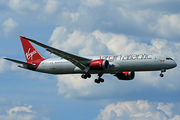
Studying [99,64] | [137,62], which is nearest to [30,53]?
[99,64]

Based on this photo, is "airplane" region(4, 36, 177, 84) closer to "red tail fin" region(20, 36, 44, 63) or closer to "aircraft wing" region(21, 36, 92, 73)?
"aircraft wing" region(21, 36, 92, 73)

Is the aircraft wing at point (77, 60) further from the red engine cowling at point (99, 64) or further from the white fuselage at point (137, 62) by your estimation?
the red engine cowling at point (99, 64)

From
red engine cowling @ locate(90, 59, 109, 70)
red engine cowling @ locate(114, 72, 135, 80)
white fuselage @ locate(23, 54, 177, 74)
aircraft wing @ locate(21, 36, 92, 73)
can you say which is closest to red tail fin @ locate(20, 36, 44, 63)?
aircraft wing @ locate(21, 36, 92, 73)

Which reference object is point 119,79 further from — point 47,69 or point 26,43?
point 26,43

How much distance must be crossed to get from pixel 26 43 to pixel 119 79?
25.4 meters

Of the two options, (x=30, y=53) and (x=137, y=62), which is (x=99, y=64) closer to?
(x=137, y=62)

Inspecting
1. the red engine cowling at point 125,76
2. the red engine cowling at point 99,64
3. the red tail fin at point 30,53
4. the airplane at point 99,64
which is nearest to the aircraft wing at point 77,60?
the airplane at point 99,64

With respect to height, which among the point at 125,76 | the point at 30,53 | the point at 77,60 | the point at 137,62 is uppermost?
the point at 30,53

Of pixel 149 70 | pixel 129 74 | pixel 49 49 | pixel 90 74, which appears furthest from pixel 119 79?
pixel 49 49

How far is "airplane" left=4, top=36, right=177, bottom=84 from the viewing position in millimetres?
62406

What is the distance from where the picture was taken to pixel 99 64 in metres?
64.0

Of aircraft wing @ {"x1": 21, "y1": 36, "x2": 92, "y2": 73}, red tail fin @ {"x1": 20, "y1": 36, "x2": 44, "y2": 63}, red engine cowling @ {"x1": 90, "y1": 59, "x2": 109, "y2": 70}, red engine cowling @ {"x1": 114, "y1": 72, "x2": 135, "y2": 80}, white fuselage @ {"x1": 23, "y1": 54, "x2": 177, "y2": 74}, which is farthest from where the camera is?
red tail fin @ {"x1": 20, "y1": 36, "x2": 44, "y2": 63}

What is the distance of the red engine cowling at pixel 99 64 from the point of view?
63750 mm

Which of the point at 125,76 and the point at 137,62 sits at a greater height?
the point at 125,76
